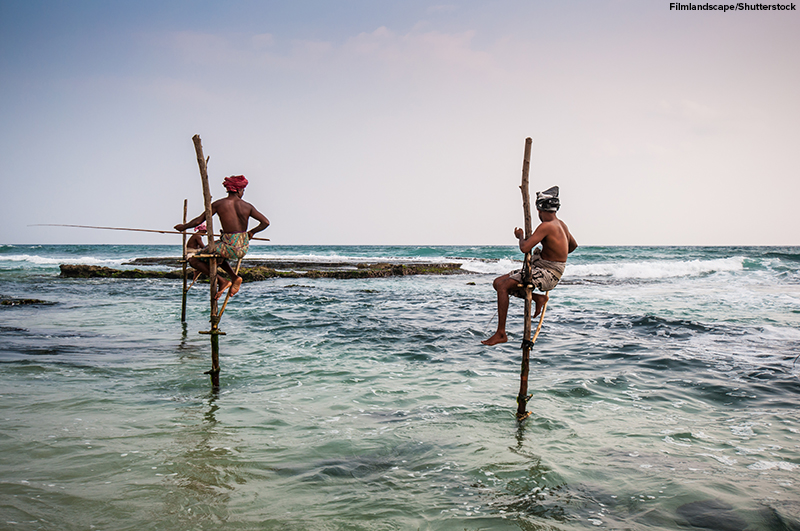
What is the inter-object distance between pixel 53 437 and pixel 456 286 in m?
23.3

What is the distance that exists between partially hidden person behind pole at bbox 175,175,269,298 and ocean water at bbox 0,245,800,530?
247 cm

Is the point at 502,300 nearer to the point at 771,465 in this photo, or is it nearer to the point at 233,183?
the point at 771,465

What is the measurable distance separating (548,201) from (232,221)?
5.06m

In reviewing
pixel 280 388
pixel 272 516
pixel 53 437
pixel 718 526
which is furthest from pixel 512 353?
pixel 53 437

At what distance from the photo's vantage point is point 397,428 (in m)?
6.44

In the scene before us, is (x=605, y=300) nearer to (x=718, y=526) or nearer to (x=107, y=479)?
(x=718, y=526)

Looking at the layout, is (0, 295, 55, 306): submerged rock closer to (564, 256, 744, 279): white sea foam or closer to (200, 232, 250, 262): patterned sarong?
(200, 232, 250, 262): patterned sarong

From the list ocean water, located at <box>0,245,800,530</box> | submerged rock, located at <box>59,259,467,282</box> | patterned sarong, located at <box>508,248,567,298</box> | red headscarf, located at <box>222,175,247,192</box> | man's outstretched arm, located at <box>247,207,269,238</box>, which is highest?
red headscarf, located at <box>222,175,247,192</box>

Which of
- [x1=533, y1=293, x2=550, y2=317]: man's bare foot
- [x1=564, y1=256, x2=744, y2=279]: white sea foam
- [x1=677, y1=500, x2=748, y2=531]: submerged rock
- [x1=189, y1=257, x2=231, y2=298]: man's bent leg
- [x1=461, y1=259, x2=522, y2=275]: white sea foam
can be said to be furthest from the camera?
[x1=461, y1=259, x2=522, y2=275]: white sea foam

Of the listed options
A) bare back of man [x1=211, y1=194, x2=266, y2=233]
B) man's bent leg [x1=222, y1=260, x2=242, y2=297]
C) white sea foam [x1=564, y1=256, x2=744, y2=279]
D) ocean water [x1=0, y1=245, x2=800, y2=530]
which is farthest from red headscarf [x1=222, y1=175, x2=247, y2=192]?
white sea foam [x1=564, y1=256, x2=744, y2=279]

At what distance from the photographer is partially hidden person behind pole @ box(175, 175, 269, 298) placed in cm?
763

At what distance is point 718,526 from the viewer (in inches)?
166

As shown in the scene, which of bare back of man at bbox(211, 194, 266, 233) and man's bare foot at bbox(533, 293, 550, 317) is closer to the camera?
man's bare foot at bbox(533, 293, 550, 317)

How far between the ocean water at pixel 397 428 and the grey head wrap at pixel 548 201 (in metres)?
3.09
